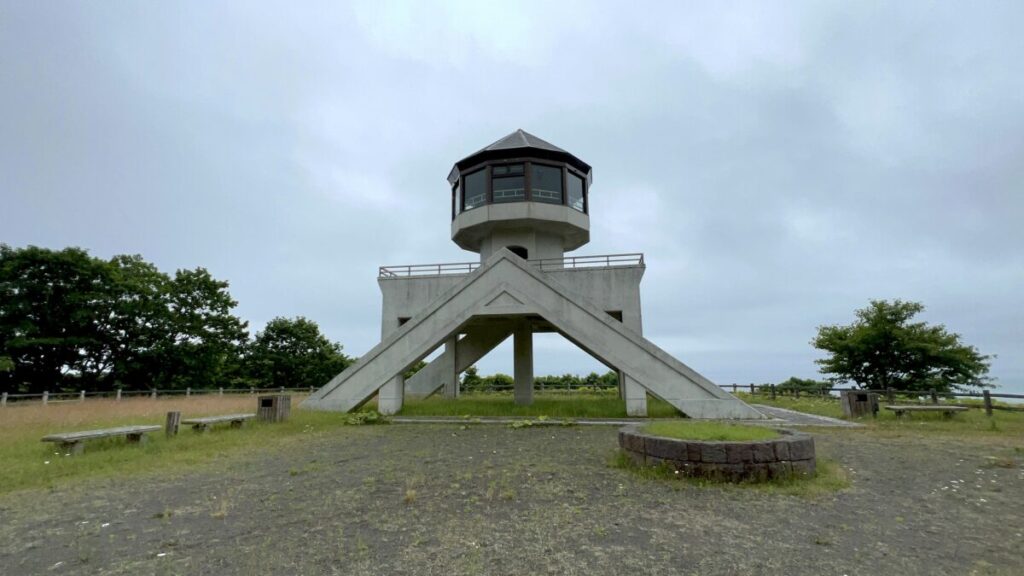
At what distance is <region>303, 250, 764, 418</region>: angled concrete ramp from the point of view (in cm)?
1712

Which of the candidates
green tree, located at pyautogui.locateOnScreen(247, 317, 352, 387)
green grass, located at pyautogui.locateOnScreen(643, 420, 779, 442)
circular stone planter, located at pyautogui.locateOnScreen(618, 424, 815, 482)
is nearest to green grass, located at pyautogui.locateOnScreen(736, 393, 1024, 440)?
green grass, located at pyautogui.locateOnScreen(643, 420, 779, 442)

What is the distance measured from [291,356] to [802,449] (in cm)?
4252

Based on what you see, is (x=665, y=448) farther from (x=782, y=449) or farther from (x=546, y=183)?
(x=546, y=183)

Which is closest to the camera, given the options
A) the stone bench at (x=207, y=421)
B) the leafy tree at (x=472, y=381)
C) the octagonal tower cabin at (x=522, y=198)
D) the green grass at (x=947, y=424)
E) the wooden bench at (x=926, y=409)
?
the stone bench at (x=207, y=421)

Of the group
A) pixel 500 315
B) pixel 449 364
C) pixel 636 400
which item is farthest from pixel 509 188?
pixel 636 400

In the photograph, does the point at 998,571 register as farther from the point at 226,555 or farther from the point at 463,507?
the point at 226,555

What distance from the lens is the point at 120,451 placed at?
34.7 feet

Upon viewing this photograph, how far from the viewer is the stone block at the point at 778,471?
307 inches

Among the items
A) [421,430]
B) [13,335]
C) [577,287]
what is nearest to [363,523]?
[421,430]

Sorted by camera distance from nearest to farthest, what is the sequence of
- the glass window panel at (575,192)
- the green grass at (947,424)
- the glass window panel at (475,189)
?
the green grass at (947,424) < the glass window panel at (475,189) < the glass window panel at (575,192)

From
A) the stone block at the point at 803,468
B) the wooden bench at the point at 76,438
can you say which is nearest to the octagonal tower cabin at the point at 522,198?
the wooden bench at the point at 76,438

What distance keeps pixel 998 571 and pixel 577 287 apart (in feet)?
53.9

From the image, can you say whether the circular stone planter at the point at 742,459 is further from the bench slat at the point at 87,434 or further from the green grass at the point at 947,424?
the bench slat at the point at 87,434

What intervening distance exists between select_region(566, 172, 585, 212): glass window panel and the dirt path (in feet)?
51.3
